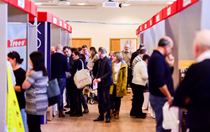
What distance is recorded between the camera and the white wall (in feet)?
42.2

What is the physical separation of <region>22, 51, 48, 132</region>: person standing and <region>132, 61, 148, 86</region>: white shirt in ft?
8.51

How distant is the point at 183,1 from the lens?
135 inches

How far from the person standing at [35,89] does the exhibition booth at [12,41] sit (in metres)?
0.38

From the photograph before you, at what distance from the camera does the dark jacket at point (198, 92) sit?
180 cm

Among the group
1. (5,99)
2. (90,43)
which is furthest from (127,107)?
(90,43)

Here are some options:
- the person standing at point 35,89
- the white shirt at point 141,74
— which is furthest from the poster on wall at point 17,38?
the white shirt at point 141,74

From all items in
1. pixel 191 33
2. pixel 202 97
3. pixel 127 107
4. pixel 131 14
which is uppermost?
pixel 131 14

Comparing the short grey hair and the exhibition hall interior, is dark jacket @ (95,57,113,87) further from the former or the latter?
the short grey hair

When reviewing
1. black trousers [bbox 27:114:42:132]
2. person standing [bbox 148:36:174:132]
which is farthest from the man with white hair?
black trousers [bbox 27:114:42:132]

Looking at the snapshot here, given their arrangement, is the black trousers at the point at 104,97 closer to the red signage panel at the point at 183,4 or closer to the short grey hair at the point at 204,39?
the red signage panel at the point at 183,4

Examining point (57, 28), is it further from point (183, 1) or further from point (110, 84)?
point (183, 1)

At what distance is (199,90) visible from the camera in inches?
71.9

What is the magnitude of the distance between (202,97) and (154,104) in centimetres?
123

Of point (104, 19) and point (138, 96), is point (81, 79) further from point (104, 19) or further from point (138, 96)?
point (104, 19)
